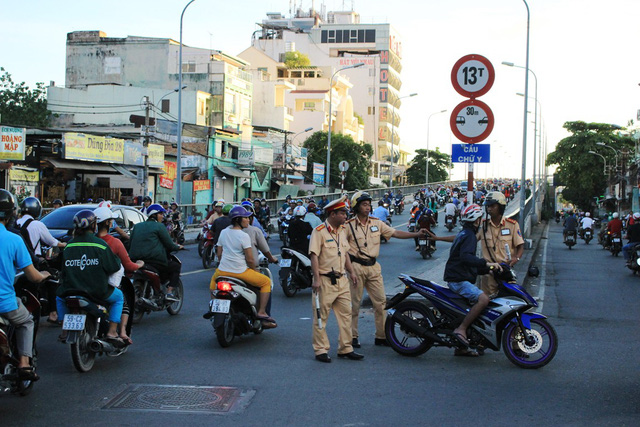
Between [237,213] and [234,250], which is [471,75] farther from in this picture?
[234,250]

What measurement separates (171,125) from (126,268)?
4530cm

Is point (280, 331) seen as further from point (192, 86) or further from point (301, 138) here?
point (301, 138)

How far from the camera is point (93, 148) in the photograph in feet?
114

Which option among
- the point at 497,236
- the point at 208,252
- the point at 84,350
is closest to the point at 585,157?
the point at 208,252

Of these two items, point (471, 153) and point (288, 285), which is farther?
point (288, 285)

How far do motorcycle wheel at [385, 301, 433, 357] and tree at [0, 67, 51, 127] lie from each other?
49277 mm

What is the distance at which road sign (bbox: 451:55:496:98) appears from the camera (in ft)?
32.4

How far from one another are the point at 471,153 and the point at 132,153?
99.1 feet

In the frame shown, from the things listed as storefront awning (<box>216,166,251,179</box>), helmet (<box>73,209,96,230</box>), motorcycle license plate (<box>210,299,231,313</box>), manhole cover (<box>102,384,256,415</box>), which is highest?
storefront awning (<box>216,166,251,179</box>)

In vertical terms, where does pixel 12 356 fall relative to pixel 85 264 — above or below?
below

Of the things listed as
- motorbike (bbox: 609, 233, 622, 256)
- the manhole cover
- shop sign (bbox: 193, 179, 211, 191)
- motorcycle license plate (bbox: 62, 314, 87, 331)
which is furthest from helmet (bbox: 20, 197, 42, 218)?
shop sign (bbox: 193, 179, 211, 191)

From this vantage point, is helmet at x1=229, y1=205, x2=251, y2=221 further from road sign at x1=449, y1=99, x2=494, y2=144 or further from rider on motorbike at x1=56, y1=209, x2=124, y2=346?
road sign at x1=449, y1=99, x2=494, y2=144

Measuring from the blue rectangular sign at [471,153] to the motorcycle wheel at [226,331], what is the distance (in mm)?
3558

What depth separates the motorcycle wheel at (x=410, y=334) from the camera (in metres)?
8.30
